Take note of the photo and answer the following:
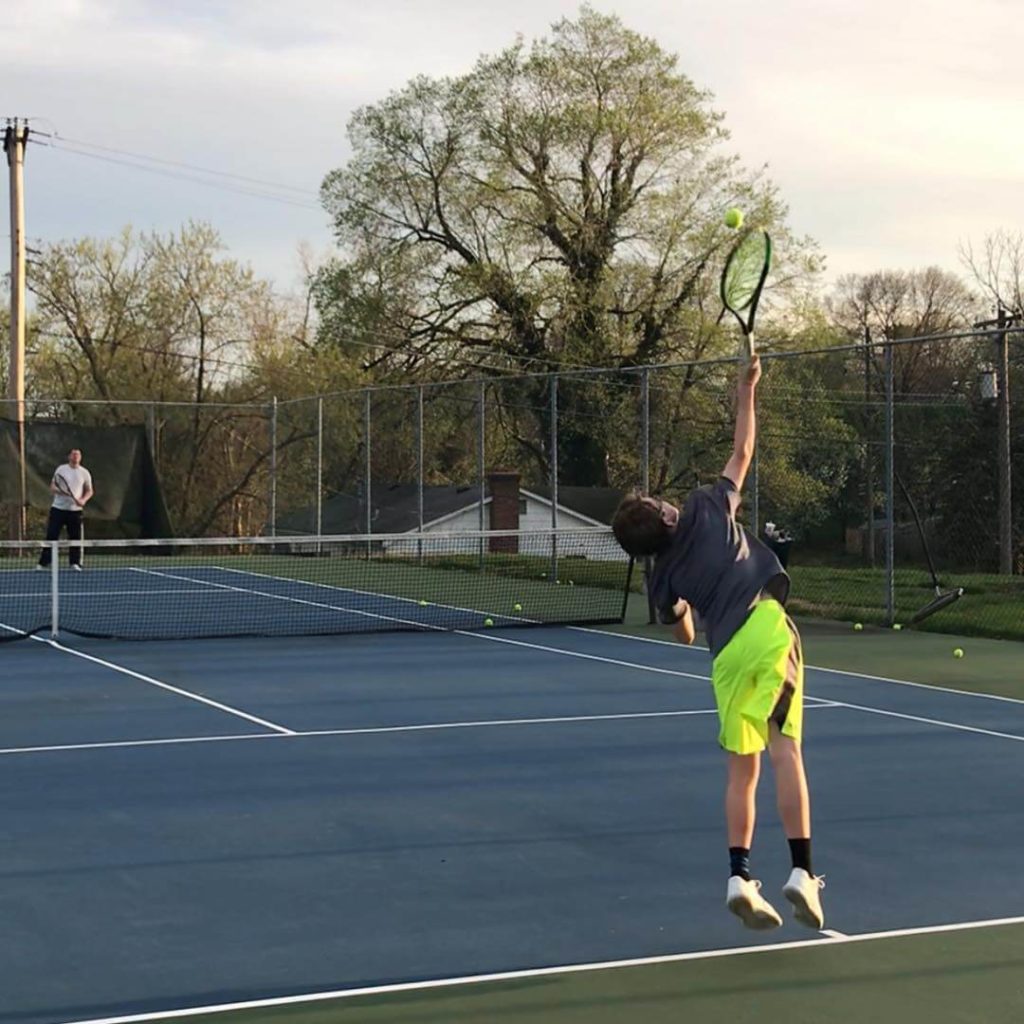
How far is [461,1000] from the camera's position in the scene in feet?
13.2

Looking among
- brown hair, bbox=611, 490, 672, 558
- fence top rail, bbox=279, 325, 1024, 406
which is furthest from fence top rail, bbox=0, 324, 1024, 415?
brown hair, bbox=611, 490, 672, 558

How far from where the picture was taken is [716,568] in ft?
14.9

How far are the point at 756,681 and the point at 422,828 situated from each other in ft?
6.96

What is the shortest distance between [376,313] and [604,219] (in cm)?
539

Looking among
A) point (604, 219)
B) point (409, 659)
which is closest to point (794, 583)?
point (409, 659)

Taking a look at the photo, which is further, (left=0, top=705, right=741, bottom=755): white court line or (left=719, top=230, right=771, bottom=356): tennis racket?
(left=0, top=705, right=741, bottom=755): white court line

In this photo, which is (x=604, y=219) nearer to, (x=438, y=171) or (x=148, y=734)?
(x=438, y=171)

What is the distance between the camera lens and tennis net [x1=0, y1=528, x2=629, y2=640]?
1485cm

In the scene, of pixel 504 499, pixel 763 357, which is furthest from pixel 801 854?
pixel 504 499

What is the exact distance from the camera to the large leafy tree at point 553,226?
34031 millimetres

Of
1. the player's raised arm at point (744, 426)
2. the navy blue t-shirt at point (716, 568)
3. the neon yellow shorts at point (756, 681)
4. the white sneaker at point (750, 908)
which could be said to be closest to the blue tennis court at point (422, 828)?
the white sneaker at point (750, 908)

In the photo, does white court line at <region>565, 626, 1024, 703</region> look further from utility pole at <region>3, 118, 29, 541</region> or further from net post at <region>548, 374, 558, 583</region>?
utility pole at <region>3, 118, 29, 541</region>

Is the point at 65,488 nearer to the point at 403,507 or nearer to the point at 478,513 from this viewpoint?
the point at 478,513

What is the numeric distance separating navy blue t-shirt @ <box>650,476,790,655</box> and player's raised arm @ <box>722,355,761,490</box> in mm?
43
